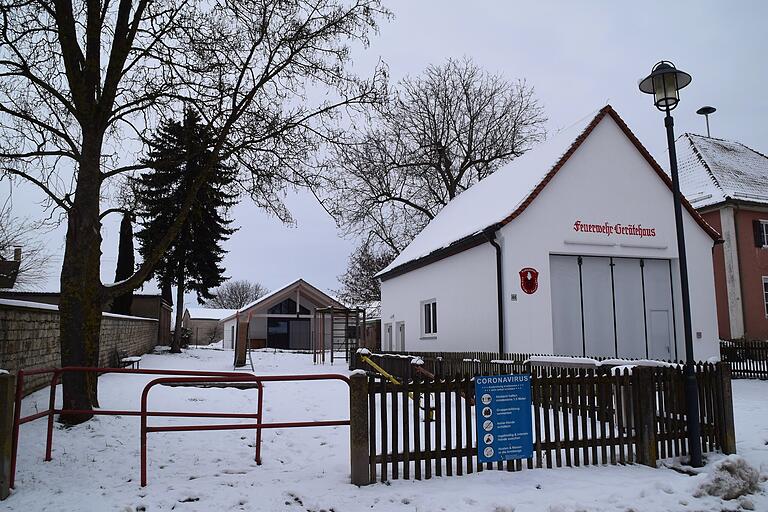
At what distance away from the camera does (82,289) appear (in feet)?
32.8

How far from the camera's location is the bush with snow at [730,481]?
6832 millimetres

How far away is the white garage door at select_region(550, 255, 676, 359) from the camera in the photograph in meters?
16.4

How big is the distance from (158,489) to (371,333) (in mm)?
33206

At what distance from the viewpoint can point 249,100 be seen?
454 inches

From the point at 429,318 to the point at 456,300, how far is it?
3.29 meters

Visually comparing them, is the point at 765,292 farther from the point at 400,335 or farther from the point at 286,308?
the point at 286,308

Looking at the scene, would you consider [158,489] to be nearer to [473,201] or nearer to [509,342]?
[509,342]

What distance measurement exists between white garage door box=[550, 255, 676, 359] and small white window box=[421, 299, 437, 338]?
18.3ft

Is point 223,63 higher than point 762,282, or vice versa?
point 223,63

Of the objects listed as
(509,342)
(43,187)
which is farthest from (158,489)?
(509,342)

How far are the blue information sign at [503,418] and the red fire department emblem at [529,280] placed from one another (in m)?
8.16

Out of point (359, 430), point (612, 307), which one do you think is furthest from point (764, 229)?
point (359, 430)

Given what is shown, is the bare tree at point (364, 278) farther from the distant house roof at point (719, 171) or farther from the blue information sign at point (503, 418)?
the blue information sign at point (503, 418)

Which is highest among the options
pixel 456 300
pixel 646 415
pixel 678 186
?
pixel 678 186
